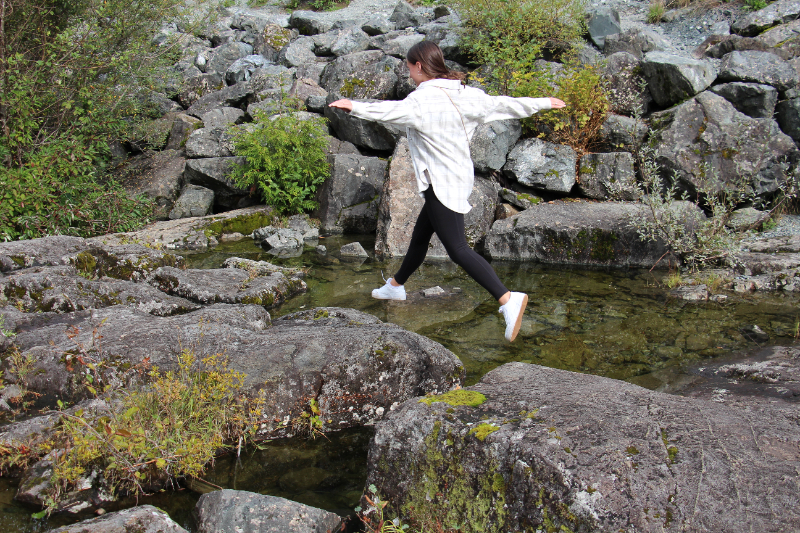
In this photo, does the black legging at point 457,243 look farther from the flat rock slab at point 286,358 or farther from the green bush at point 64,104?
the green bush at point 64,104

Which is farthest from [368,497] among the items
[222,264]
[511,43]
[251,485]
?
[511,43]

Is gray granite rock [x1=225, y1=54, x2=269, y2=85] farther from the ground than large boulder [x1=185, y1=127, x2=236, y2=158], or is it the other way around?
gray granite rock [x1=225, y1=54, x2=269, y2=85]

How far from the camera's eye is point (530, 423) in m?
2.62

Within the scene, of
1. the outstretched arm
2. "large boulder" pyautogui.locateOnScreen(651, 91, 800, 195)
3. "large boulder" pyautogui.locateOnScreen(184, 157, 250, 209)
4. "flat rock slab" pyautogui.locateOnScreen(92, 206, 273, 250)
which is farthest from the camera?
"large boulder" pyautogui.locateOnScreen(184, 157, 250, 209)

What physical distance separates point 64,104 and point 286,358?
7172 mm

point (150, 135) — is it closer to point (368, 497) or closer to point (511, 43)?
point (511, 43)

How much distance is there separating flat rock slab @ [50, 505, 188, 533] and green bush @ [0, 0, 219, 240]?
266 inches

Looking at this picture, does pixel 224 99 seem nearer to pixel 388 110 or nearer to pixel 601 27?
pixel 601 27

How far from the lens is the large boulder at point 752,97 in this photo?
9.33 meters

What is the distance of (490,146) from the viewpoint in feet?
32.1

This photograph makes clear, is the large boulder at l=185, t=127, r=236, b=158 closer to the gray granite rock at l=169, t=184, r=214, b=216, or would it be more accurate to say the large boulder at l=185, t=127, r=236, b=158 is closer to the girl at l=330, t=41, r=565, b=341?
the gray granite rock at l=169, t=184, r=214, b=216

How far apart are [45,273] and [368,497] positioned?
164 inches

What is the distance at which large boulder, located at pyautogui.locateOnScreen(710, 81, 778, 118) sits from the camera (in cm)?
933

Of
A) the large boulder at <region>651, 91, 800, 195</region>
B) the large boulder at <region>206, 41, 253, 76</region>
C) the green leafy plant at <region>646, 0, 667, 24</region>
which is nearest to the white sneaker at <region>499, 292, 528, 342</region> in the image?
the large boulder at <region>651, 91, 800, 195</region>
